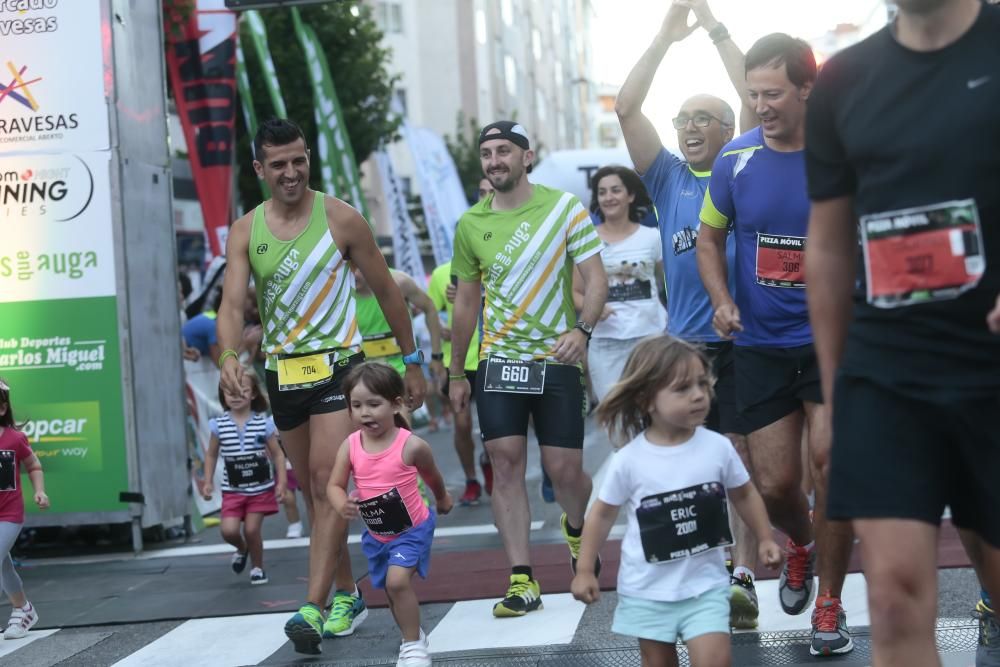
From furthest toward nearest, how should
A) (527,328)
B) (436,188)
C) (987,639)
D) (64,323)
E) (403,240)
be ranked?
(436,188), (403,240), (64,323), (527,328), (987,639)

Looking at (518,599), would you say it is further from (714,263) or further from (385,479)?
(714,263)

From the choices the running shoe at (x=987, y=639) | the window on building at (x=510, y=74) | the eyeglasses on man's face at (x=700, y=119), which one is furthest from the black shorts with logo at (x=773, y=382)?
the window on building at (x=510, y=74)

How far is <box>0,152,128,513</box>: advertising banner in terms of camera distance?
9.98 meters

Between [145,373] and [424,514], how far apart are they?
459cm

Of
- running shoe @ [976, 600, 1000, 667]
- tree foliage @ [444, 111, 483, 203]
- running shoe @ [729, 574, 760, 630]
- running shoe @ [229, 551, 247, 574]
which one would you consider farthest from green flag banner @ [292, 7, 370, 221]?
tree foliage @ [444, 111, 483, 203]

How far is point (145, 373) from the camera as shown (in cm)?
1027

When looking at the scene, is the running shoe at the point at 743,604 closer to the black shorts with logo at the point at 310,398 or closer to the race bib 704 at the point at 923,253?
the black shorts with logo at the point at 310,398

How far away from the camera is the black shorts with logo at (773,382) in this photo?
18.7 ft

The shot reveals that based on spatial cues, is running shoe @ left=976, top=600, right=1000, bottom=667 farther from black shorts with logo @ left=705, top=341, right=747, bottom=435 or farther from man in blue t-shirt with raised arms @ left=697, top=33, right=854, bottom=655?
black shorts with logo @ left=705, top=341, right=747, bottom=435

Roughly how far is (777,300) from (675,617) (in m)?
1.74

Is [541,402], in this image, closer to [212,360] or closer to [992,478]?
[992,478]

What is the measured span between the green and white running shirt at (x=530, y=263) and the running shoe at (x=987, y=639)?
2676 millimetres

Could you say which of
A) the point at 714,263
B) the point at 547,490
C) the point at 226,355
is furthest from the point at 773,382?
the point at 547,490

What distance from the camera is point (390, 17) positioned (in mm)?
54656
